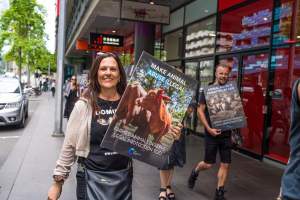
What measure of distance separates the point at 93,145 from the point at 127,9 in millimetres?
9233

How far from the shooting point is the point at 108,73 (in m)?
3.01

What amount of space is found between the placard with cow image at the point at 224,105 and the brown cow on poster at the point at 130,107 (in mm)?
2941

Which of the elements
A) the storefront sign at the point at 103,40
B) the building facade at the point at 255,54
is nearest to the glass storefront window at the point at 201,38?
the building facade at the point at 255,54

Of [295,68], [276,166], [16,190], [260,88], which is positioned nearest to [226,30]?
[260,88]

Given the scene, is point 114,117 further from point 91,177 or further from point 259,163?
point 259,163

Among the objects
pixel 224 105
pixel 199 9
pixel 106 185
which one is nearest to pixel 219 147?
pixel 224 105

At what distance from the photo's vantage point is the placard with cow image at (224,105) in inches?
227

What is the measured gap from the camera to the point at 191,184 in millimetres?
6414

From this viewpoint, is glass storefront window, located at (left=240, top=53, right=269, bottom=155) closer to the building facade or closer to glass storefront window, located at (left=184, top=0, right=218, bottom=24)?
the building facade

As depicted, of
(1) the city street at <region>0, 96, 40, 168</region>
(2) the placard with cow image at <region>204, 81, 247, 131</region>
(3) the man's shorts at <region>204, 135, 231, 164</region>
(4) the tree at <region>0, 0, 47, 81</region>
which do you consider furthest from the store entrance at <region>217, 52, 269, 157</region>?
(4) the tree at <region>0, 0, 47, 81</region>

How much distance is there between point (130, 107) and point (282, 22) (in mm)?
6314

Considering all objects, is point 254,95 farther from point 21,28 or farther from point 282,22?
point 21,28

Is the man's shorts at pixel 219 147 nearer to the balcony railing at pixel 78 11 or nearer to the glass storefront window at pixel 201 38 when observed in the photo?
the glass storefront window at pixel 201 38

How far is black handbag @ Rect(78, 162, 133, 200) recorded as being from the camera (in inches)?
111
